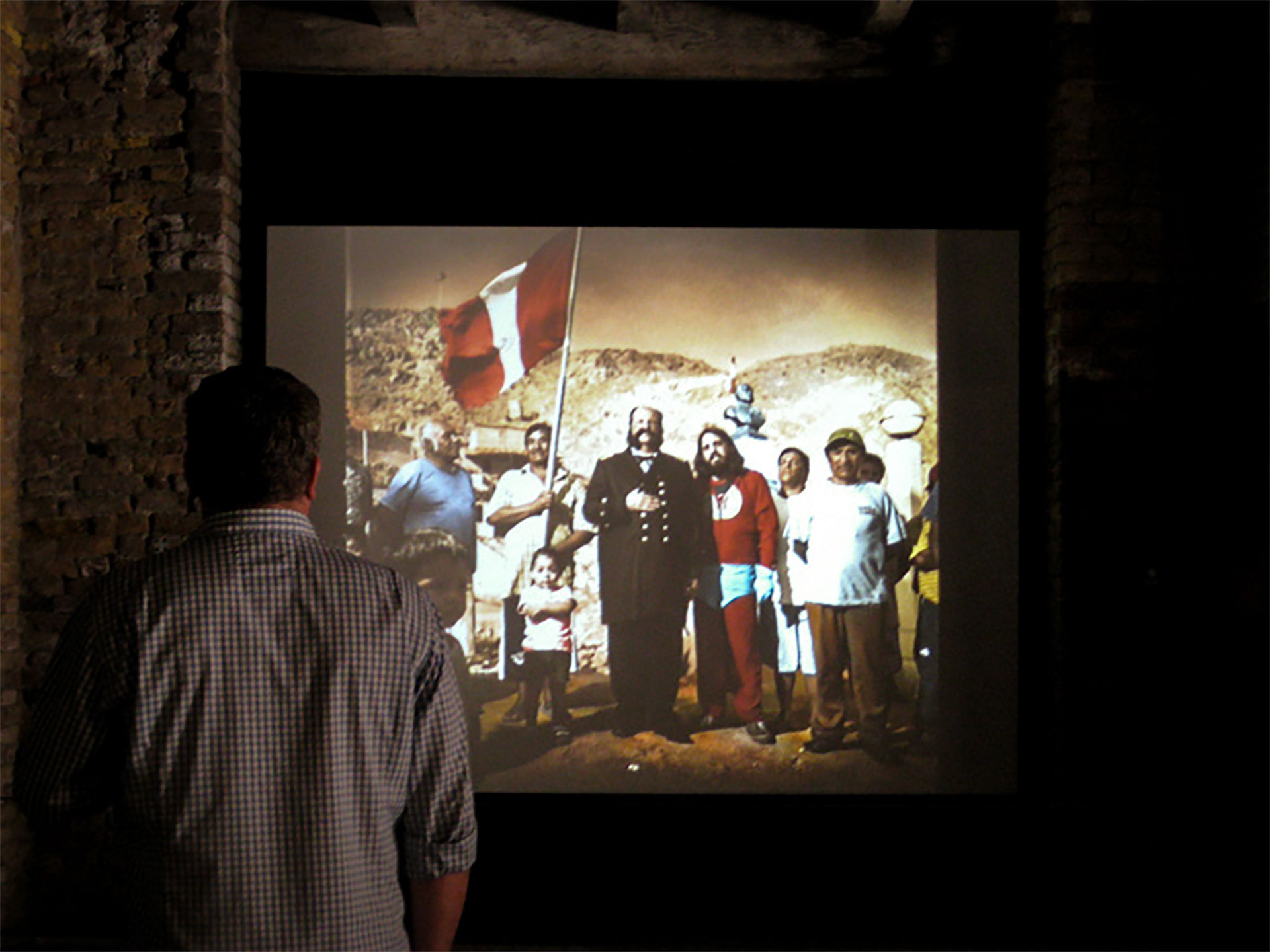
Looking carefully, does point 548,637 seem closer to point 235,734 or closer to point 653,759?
point 653,759

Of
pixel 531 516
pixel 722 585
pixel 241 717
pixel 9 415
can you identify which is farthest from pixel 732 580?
pixel 241 717

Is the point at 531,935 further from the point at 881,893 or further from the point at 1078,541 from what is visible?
the point at 1078,541

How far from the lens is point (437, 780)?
147 centimetres

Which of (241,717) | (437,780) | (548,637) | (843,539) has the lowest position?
(548,637)

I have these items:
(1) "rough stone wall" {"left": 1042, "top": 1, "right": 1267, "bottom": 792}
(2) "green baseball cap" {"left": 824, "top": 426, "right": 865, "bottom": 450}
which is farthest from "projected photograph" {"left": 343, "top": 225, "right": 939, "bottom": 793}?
(1) "rough stone wall" {"left": 1042, "top": 1, "right": 1267, "bottom": 792}

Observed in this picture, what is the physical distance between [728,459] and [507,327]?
3.00 ft

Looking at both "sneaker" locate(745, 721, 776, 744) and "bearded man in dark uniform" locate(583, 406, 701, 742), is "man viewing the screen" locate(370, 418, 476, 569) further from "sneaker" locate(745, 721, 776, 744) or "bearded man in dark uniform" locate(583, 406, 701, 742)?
"sneaker" locate(745, 721, 776, 744)

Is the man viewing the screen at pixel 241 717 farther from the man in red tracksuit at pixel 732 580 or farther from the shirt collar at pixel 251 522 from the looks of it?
the man in red tracksuit at pixel 732 580

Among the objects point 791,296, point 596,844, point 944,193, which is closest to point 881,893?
point 596,844

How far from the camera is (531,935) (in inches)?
151

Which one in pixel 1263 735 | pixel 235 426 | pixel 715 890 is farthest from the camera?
pixel 715 890

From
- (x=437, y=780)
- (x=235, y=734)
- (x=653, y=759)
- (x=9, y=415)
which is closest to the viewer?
(x=235, y=734)

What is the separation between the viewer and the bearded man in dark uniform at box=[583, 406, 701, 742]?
3.87 metres

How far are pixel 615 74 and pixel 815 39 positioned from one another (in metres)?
0.74
